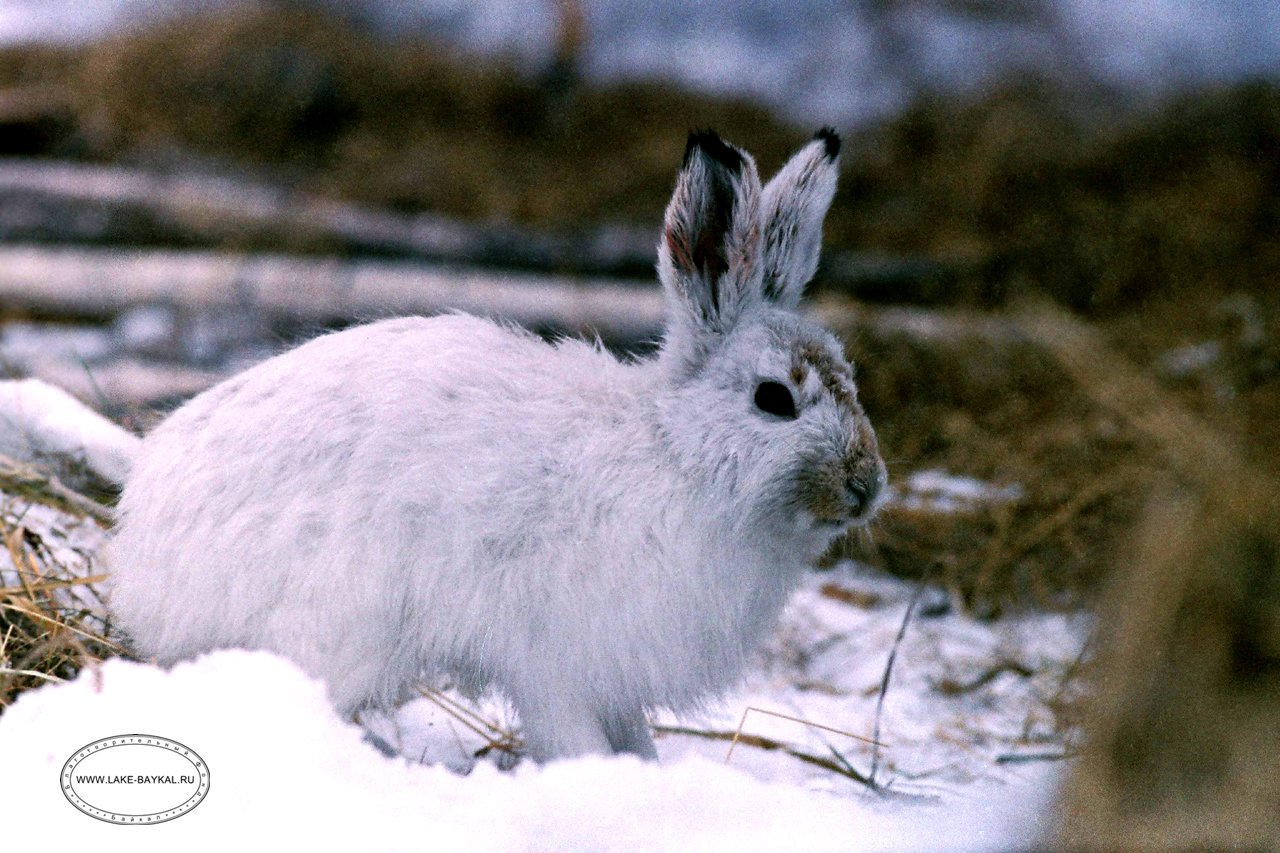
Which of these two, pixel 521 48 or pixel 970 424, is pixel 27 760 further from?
pixel 521 48

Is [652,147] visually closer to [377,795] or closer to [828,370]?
[828,370]

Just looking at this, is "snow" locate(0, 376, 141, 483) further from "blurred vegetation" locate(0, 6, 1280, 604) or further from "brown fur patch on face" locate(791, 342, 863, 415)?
"blurred vegetation" locate(0, 6, 1280, 604)

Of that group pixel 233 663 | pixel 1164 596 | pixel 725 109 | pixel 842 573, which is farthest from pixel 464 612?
pixel 725 109

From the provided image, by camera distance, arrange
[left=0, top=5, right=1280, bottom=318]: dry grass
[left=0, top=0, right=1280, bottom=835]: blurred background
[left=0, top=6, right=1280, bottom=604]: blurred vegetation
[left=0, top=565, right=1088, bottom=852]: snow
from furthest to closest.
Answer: [left=0, top=5, right=1280, bottom=318]: dry grass, [left=0, top=6, right=1280, bottom=604]: blurred vegetation, [left=0, top=0, right=1280, bottom=835]: blurred background, [left=0, top=565, right=1088, bottom=852]: snow

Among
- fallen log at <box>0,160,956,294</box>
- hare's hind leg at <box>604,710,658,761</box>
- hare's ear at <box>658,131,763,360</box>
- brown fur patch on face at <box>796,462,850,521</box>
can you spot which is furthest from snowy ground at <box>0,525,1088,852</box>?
fallen log at <box>0,160,956,294</box>

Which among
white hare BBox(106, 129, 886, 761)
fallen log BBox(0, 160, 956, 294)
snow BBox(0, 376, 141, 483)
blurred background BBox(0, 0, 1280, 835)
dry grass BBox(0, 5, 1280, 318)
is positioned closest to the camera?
white hare BBox(106, 129, 886, 761)

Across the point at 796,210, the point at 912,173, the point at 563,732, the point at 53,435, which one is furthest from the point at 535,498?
the point at 912,173

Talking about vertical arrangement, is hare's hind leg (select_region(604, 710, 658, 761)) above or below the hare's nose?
below

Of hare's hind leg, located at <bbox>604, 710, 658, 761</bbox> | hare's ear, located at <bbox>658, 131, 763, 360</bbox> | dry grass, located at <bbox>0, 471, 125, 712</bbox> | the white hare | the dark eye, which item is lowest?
dry grass, located at <bbox>0, 471, 125, 712</bbox>
